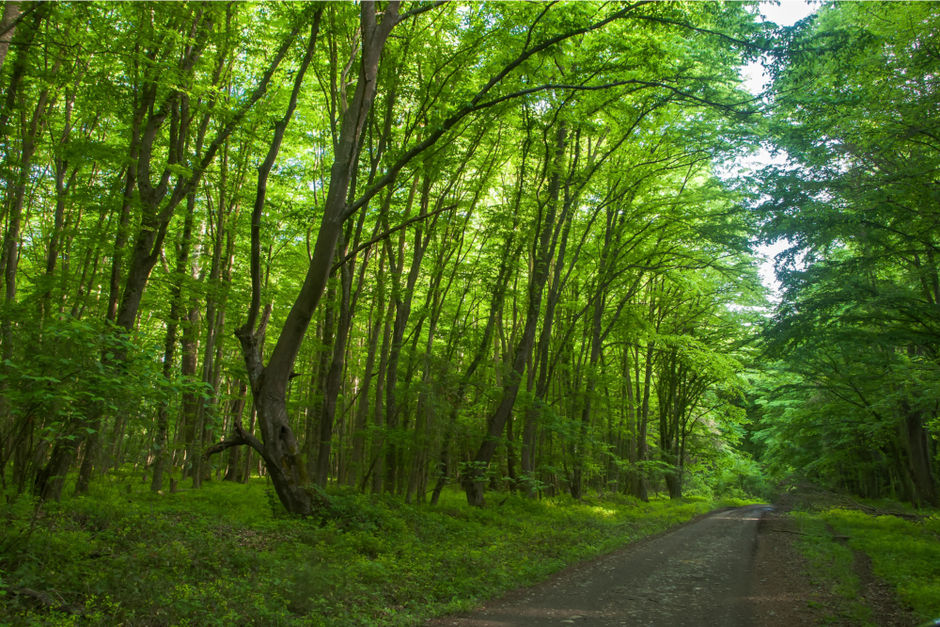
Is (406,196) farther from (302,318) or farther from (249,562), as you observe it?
(249,562)

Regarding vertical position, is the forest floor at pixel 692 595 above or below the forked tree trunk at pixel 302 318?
below

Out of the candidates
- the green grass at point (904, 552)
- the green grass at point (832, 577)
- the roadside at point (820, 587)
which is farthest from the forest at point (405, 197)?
the roadside at point (820, 587)

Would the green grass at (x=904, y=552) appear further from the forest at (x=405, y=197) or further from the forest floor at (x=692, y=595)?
the forest at (x=405, y=197)

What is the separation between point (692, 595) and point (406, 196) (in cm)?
1014

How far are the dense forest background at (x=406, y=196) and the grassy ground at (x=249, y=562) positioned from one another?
3.02 feet

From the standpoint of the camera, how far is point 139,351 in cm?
551

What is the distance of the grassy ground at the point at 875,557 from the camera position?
6.18 metres

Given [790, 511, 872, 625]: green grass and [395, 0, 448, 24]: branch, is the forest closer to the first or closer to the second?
[395, 0, 448, 24]: branch

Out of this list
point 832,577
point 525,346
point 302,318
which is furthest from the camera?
point 525,346

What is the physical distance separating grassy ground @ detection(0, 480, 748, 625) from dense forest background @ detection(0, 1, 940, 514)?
0.92 metres

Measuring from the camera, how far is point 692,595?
675 cm

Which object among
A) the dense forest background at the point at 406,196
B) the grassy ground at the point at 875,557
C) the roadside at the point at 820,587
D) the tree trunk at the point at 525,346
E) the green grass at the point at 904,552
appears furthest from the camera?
the tree trunk at the point at 525,346

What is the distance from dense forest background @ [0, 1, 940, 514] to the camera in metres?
7.45

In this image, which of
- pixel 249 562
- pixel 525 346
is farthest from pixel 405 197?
pixel 249 562
